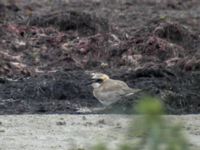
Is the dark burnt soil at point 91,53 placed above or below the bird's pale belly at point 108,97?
below

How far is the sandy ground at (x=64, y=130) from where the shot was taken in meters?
8.20

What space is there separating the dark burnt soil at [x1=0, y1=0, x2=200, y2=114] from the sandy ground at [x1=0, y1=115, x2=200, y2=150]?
0.61 m

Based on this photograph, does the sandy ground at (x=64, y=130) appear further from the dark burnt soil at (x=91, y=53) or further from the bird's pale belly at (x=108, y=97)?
the dark burnt soil at (x=91, y=53)

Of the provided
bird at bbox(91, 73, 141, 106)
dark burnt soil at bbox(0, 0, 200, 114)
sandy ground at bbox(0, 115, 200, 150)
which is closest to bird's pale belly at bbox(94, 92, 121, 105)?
bird at bbox(91, 73, 141, 106)

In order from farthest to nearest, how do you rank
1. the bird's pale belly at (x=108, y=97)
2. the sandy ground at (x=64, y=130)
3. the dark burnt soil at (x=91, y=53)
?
the dark burnt soil at (x=91, y=53) → the bird's pale belly at (x=108, y=97) → the sandy ground at (x=64, y=130)

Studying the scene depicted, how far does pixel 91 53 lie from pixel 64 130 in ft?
23.0

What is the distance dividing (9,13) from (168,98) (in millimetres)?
9685

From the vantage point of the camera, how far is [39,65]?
15.2 metres

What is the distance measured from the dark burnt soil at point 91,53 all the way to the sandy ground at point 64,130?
1.99 ft

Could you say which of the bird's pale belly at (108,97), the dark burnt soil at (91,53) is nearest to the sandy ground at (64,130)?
the bird's pale belly at (108,97)

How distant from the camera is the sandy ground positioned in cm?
820

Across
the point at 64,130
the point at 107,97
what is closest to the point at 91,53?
the point at 107,97

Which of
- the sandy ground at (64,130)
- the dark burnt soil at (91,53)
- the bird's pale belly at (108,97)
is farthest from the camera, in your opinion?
the dark burnt soil at (91,53)

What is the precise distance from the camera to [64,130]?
30.0ft
